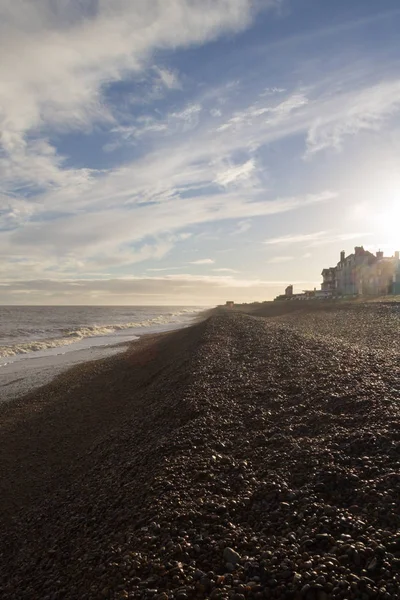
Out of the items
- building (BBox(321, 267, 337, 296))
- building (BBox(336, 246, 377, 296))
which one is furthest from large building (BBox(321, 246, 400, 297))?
building (BBox(321, 267, 337, 296))

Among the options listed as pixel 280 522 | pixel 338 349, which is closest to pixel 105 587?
pixel 280 522

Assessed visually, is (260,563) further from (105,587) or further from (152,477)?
(152,477)

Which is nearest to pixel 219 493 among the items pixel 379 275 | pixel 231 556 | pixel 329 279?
pixel 231 556

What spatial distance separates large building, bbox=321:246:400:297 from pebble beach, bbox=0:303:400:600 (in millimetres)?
→ 62779

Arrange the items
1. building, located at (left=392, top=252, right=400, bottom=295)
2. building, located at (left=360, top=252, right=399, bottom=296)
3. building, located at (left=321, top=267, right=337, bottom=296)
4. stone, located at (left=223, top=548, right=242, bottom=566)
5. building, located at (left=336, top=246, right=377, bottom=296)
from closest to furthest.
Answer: stone, located at (left=223, top=548, right=242, bottom=566)
building, located at (left=392, top=252, right=400, bottom=295)
building, located at (left=360, top=252, right=399, bottom=296)
building, located at (left=336, top=246, right=377, bottom=296)
building, located at (left=321, top=267, right=337, bottom=296)

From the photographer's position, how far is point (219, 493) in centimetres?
597

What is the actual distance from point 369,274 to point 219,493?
76.3 meters

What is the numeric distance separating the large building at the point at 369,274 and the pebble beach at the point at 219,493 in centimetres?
6278

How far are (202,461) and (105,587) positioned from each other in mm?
2813

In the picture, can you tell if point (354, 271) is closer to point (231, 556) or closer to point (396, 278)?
point (396, 278)

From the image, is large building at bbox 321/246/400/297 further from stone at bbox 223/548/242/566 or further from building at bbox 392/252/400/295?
stone at bbox 223/548/242/566

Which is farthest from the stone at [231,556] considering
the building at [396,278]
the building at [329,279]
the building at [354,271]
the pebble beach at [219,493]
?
the building at [329,279]

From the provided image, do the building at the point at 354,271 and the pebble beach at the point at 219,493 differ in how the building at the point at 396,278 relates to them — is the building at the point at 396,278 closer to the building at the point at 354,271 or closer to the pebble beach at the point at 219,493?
the building at the point at 354,271

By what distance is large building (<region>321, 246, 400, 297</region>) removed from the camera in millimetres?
71838
